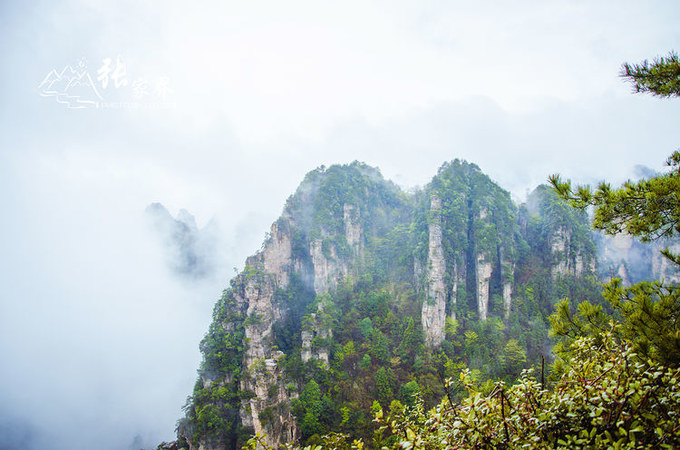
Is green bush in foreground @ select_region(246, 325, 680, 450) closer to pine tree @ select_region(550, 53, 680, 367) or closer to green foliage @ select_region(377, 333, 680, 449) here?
green foliage @ select_region(377, 333, 680, 449)

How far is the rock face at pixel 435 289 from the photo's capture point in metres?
32.5

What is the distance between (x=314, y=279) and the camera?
1540 inches

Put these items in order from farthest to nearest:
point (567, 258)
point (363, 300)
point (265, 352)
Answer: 1. point (363, 300)
2. point (567, 258)
3. point (265, 352)

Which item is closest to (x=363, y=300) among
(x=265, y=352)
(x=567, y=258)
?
(x=265, y=352)

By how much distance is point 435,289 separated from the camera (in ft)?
110

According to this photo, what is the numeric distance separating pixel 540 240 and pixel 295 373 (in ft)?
117

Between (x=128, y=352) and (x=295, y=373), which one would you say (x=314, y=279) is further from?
(x=128, y=352)

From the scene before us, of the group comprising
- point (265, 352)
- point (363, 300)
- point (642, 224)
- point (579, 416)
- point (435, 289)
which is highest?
point (435, 289)

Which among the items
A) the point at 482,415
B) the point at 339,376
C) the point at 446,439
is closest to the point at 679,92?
the point at 482,415

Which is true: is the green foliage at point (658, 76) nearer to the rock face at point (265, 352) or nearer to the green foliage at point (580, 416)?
the green foliage at point (580, 416)

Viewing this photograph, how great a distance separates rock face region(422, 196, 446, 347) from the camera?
32531mm

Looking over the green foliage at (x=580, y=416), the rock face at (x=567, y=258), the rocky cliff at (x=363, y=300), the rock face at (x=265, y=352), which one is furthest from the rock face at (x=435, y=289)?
the green foliage at (x=580, y=416)

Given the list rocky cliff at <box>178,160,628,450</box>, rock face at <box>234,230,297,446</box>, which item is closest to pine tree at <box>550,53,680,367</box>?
rocky cliff at <box>178,160,628,450</box>

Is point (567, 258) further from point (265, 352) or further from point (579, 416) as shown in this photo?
point (579, 416)
